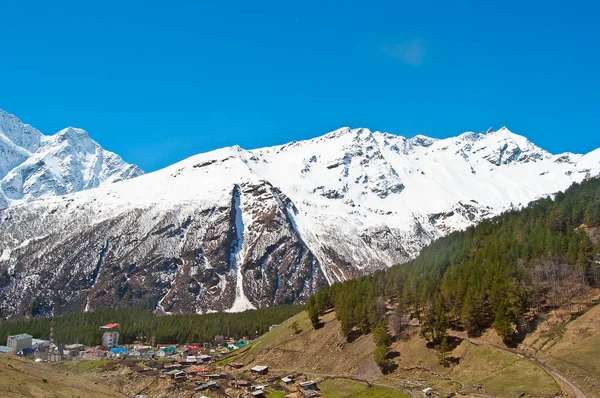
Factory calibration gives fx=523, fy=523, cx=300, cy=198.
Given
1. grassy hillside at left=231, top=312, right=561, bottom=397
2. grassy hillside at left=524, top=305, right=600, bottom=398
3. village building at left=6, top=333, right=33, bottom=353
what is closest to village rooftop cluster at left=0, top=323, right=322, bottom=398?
village building at left=6, top=333, right=33, bottom=353

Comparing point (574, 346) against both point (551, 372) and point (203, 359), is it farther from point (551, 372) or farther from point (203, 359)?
point (203, 359)

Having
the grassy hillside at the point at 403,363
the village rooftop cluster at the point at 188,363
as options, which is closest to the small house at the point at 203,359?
the village rooftop cluster at the point at 188,363

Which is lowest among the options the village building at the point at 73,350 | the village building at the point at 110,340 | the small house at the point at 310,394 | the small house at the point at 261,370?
the small house at the point at 310,394

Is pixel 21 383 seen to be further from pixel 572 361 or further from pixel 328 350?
pixel 572 361

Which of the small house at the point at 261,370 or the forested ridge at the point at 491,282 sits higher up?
the forested ridge at the point at 491,282

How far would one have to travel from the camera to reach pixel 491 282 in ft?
341

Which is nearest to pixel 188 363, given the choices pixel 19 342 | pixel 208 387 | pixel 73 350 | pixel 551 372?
pixel 208 387

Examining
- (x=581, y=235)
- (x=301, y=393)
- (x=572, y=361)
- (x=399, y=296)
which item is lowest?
(x=301, y=393)

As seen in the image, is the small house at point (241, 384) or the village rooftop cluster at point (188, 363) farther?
the small house at point (241, 384)

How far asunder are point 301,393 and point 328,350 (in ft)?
69.2

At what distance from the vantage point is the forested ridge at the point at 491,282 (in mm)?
96688

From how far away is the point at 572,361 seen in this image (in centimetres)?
7812

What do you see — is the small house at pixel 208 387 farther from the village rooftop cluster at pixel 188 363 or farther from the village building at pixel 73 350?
the village building at pixel 73 350

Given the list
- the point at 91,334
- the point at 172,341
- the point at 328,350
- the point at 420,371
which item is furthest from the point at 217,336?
the point at 420,371
